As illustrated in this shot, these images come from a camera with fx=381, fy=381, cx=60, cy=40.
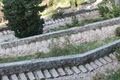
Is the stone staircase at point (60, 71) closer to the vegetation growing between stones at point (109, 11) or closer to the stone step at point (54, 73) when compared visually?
the stone step at point (54, 73)

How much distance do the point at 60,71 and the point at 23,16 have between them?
466 centimetres

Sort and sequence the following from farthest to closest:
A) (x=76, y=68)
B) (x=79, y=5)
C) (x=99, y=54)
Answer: (x=79, y=5) → (x=99, y=54) → (x=76, y=68)

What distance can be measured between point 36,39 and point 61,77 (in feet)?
12.7

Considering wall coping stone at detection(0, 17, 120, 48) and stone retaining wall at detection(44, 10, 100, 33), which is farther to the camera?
stone retaining wall at detection(44, 10, 100, 33)

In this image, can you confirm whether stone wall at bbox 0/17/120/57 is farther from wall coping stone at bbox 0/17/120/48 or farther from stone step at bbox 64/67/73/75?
→ stone step at bbox 64/67/73/75

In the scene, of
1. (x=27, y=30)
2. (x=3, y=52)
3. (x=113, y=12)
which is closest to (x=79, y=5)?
(x=113, y=12)

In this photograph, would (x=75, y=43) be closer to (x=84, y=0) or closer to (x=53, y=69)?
(x=53, y=69)

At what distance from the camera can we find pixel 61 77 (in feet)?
32.9

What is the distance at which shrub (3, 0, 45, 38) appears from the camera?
1413cm

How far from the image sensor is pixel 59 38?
1382 cm

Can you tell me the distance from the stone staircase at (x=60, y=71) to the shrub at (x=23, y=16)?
13.2ft

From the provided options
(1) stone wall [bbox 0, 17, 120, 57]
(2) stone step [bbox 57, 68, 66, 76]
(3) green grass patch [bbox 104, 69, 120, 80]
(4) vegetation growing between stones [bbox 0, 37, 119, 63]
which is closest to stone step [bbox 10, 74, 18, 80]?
(2) stone step [bbox 57, 68, 66, 76]

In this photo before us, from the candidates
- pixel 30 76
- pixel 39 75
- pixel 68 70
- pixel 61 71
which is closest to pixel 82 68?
pixel 68 70

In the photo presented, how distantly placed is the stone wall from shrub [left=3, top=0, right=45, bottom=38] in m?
0.93
